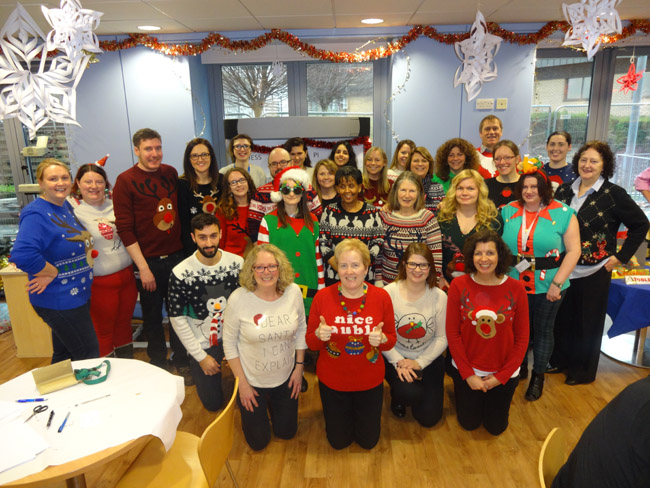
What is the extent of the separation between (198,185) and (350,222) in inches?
44.4

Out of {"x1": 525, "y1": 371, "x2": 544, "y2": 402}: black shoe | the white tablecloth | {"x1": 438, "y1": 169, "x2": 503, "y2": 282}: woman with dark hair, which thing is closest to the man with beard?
the white tablecloth

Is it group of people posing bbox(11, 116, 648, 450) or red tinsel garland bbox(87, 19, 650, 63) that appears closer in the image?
A: group of people posing bbox(11, 116, 648, 450)

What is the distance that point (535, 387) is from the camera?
3.02 m

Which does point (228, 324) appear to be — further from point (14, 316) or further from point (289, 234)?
point (14, 316)

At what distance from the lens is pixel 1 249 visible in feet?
17.0

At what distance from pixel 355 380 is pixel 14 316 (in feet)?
10.2

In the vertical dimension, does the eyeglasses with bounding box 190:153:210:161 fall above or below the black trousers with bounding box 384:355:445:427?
above

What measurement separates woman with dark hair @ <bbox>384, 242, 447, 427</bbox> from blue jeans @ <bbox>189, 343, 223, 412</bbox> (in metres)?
1.10

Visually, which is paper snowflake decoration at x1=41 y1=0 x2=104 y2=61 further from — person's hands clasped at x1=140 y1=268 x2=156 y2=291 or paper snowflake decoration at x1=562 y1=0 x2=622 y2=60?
paper snowflake decoration at x1=562 y1=0 x2=622 y2=60

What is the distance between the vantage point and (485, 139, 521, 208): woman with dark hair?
3.06m

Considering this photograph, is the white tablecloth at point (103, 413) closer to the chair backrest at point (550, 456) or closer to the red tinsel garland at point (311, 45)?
the chair backrest at point (550, 456)

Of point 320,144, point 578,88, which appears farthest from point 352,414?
point 578,88

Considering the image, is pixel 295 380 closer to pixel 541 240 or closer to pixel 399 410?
pixel 399 410

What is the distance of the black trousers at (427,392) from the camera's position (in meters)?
2.71
